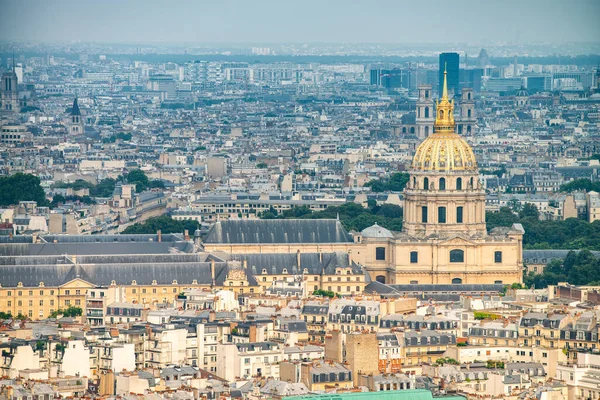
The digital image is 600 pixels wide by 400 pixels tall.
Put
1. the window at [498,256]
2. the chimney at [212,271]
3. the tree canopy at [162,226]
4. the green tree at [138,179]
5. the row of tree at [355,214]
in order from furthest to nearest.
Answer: the green tree at [138,179], the row of tree at [355,214], the tree canopy at [162,226], the window at [498,256], the chimney at [212,271]

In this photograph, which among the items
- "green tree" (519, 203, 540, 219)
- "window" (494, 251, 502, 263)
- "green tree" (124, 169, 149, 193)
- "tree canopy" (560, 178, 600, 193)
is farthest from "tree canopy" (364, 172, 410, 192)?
"window" (494, 251, 502, 263)

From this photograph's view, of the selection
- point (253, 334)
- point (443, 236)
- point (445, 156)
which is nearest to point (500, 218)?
point (445, 156)

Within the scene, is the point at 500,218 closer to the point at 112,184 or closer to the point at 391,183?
the point at 391,183

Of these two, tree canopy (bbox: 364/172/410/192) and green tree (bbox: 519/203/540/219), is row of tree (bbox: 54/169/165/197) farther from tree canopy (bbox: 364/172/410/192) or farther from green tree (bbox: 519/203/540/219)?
green tree (bbox: 519/203/540/219)

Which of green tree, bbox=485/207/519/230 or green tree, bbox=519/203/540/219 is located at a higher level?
green tree, bbox=485/207/519/230

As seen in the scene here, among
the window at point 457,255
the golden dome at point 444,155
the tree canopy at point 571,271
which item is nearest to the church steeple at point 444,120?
the golden dome at point 444,155

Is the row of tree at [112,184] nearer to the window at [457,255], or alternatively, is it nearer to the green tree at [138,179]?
the green tree at [138,179]
